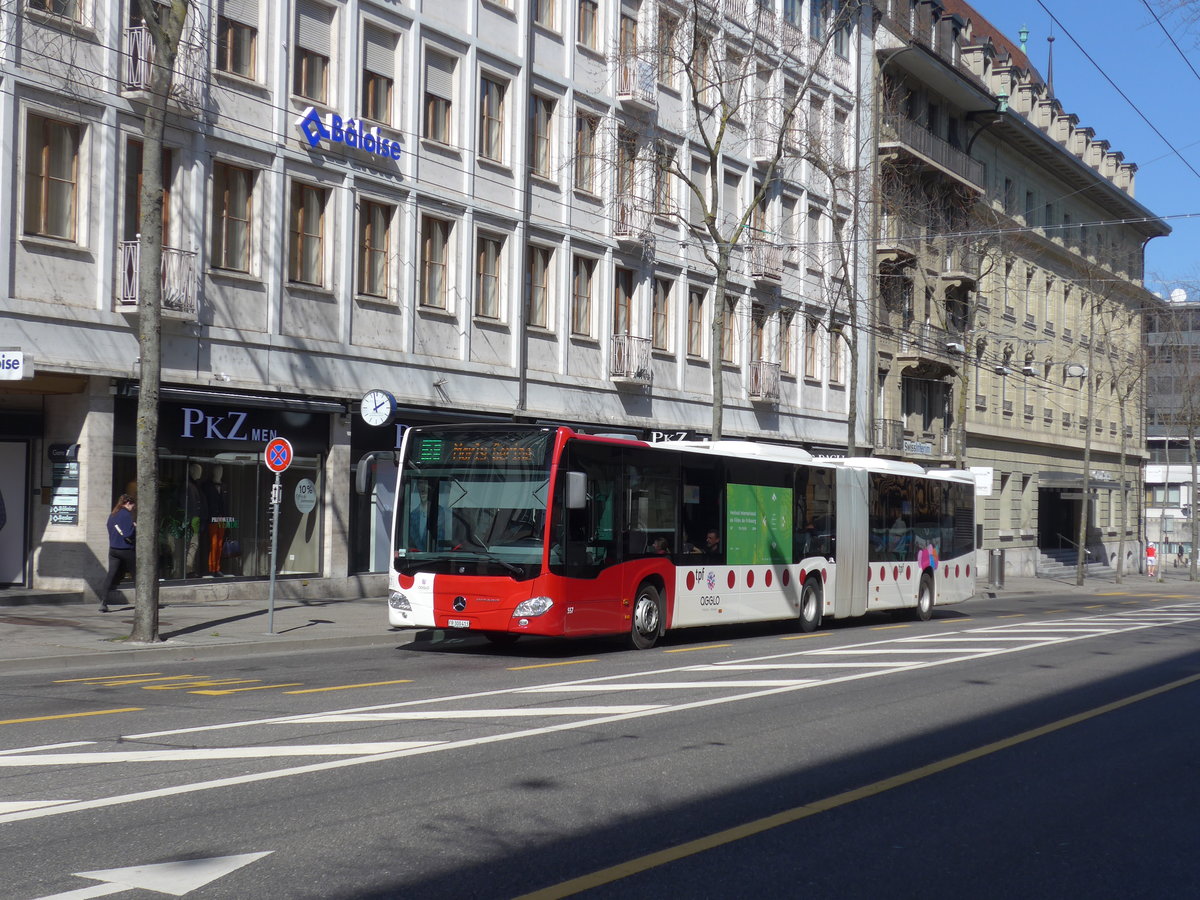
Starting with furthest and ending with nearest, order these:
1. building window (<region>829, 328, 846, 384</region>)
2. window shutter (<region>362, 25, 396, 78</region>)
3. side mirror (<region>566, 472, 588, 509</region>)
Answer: building window (<region>829, 328, 846, 384</region>) < window shutter (<region>362, 25, 396, 78</region>) < side mirror (<region>566, 472, 588, 509</region>)

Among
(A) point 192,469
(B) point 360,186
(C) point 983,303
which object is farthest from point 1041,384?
(A) point 192,469

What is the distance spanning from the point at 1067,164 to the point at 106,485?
159 ft

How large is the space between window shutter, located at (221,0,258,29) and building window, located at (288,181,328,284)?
9.20 feet

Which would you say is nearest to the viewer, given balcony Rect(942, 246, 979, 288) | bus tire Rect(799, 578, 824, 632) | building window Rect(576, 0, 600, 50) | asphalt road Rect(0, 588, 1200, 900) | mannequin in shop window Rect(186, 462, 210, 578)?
asphalt road Rect(0, 588, 1200, 900)

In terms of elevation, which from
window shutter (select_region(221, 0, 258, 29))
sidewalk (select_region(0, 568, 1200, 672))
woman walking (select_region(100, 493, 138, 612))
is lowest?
sidewalk (select_region(0, 568, 1200, 672))

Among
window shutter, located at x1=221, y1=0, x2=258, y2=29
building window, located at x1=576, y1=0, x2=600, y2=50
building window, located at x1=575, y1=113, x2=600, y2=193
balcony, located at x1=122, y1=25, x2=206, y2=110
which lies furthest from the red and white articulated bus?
building window, located at x1=576, y1=0, x2=600, y2=50

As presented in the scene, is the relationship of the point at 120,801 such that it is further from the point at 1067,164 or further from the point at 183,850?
the point at 1067,164

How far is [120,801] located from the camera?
7.51 m

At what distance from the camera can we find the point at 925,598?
2833 cm

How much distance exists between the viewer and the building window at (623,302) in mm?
34219

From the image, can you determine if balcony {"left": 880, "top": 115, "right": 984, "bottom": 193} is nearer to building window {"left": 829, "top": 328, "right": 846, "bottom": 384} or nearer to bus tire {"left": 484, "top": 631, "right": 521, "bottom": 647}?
building window {"left": 829, "top": 328, "right": 846, "bottom": 384}

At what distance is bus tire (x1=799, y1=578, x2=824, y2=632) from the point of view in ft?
77.2

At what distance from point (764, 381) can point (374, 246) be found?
53.1 feet

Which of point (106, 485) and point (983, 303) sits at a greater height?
point (983, 303)
